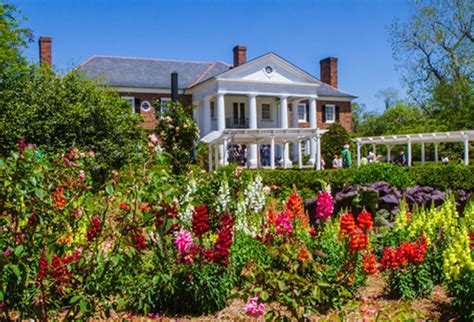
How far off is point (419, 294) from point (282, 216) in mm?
1387

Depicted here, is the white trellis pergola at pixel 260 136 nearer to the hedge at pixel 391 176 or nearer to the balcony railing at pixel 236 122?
the balcony railing at pixel 236 122

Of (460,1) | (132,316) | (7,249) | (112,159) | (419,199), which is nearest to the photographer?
(7,249)

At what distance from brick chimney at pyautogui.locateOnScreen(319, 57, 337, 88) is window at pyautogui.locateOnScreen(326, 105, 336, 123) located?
2536mm

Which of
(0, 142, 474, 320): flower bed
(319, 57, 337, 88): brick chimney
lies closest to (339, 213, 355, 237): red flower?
(0, 142, 474, 320): flower bed

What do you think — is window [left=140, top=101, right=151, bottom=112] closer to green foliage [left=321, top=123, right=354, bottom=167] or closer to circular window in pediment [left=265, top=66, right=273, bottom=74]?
circular window in pediment [left=265, top=66, right=273, bottom=74]

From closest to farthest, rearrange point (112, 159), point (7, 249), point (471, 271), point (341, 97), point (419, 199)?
point (7, 249)
point (471, 271)
point (419, 199)
point (112, 159)
point (341, 97)

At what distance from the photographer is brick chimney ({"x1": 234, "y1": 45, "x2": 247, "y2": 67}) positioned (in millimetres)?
35406

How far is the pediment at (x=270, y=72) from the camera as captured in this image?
32.9 metres

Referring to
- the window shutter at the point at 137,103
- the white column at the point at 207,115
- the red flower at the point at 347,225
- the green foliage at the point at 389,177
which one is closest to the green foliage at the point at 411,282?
the red flower at the point at 347,225

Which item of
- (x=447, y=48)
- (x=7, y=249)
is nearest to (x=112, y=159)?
(x=7, y=249)

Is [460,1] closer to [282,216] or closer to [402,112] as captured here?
[402,112]

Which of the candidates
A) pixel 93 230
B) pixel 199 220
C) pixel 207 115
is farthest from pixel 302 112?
pixel 93 230

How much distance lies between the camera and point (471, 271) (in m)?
3.51

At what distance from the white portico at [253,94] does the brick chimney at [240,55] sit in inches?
96.0
